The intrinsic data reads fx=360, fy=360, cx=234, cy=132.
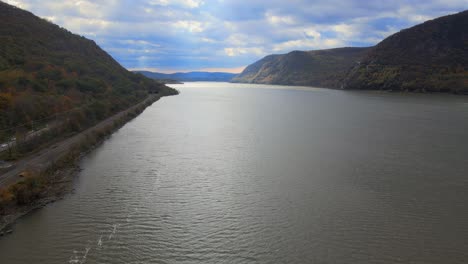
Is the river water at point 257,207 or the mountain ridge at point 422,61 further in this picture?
the mountain ridge at point 422,61

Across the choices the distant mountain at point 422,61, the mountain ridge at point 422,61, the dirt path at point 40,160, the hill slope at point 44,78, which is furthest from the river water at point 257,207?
the distant mountain at point 422,61

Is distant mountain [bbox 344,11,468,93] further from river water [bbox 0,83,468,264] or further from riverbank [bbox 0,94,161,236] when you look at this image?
riverbank [bbox 0,94,161,236]

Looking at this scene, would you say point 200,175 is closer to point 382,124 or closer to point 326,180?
point 326,180

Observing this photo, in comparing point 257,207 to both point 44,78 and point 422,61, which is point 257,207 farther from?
point 422,61

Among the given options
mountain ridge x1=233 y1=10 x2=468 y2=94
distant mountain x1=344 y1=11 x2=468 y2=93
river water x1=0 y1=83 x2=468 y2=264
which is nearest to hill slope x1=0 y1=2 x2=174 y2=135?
river water x1=0 y1=83 x2=468 y2=264

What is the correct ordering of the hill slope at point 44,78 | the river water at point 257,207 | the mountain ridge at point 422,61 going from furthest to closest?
1. the mountain ridge at point 422,61
2. the hill slope at point 44,78
3. the river water at point 257,207

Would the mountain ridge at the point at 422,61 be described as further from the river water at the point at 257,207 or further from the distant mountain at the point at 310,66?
the river water at the point at 257,207
